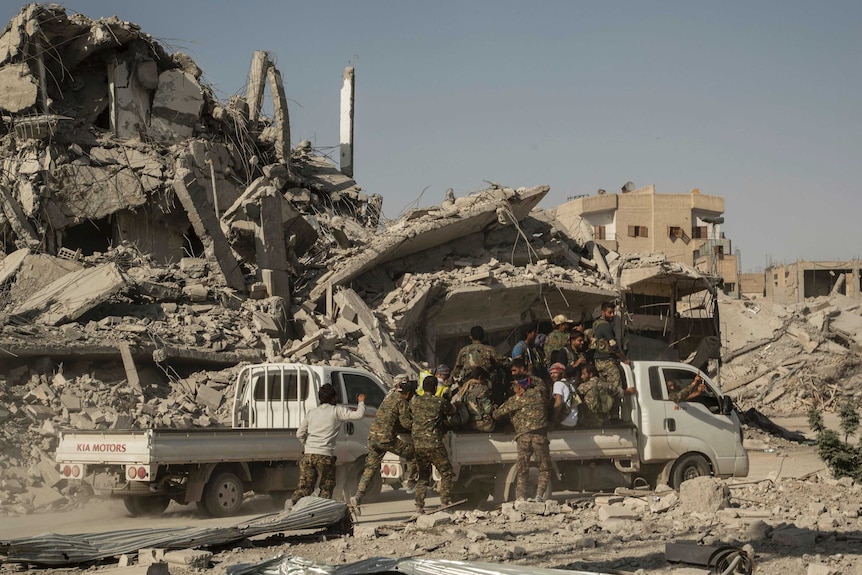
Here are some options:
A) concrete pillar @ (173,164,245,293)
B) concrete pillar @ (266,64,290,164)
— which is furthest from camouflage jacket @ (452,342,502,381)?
concrete pillar @ (266,64,290,164)

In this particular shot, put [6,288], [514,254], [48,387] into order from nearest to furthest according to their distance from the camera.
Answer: [48,387]
[6,288]
[514,254]

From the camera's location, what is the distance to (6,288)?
66.3ft

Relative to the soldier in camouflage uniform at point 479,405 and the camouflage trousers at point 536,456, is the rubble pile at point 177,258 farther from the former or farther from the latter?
the camouflage trousers at point 536,456

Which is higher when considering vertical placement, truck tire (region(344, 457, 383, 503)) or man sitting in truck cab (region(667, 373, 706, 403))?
man sitting in truck cab (region(667, 373, 706, 403))

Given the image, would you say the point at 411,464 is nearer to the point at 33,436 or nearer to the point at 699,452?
the point at 699,452

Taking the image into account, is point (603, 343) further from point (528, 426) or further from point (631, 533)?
point (631, 533)

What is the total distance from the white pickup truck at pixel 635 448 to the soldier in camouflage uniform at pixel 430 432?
0.49 metres

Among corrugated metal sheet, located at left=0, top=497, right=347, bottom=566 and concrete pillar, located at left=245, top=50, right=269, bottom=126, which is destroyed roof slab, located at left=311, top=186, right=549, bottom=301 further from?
corrugated metal sheet, located at left=0, top=497, right=347, bottom=566

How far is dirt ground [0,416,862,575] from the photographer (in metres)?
8.03

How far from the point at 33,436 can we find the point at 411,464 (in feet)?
22.7

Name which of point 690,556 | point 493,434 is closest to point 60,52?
point 493,434

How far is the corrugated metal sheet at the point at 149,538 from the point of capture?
7.93 meters

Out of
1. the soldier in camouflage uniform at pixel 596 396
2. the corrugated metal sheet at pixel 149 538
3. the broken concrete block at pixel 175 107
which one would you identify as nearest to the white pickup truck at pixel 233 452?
the corrugated metal sheet at pixel 149 538

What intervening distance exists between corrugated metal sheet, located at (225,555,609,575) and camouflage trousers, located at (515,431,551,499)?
15.9 ft
